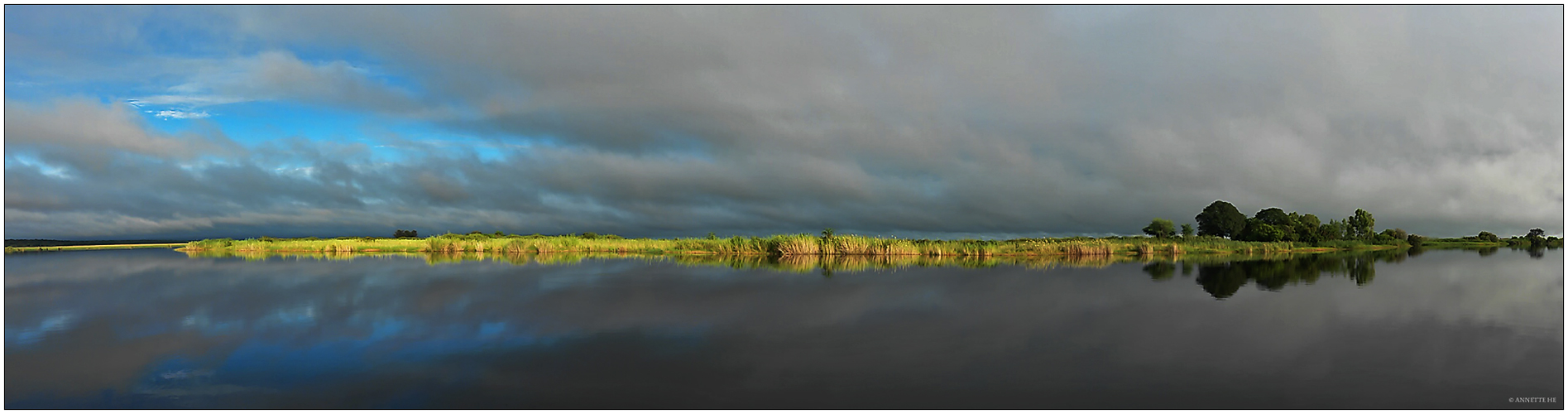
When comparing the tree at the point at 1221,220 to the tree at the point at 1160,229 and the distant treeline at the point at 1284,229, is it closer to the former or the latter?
the distant treeline at the point at 1284,229

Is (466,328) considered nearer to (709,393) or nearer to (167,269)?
(709,393)

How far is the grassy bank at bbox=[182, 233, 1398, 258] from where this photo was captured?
125 feet

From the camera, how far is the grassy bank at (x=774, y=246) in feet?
125

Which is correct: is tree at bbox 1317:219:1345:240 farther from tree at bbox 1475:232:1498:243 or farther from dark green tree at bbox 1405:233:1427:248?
tree at bbox 1475:232:1498:243

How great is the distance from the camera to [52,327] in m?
11.2

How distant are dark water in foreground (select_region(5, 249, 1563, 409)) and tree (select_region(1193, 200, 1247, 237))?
68673 mm

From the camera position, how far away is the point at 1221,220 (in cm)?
7844

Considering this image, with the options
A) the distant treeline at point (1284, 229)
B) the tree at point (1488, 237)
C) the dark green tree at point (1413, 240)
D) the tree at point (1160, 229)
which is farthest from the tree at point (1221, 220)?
the tree at point (1488, 237)

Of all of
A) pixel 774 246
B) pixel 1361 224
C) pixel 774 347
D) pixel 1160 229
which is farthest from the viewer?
pixel 1361 224

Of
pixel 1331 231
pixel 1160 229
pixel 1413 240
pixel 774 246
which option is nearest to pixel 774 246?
pixel 774 246

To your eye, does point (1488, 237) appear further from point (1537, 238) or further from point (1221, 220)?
point (1221, 220)

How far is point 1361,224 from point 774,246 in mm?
89146

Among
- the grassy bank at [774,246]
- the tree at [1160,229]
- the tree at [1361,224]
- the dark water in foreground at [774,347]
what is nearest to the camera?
the dark water in foreground at [774,347]

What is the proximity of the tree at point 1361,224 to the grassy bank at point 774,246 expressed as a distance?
34852 mm
